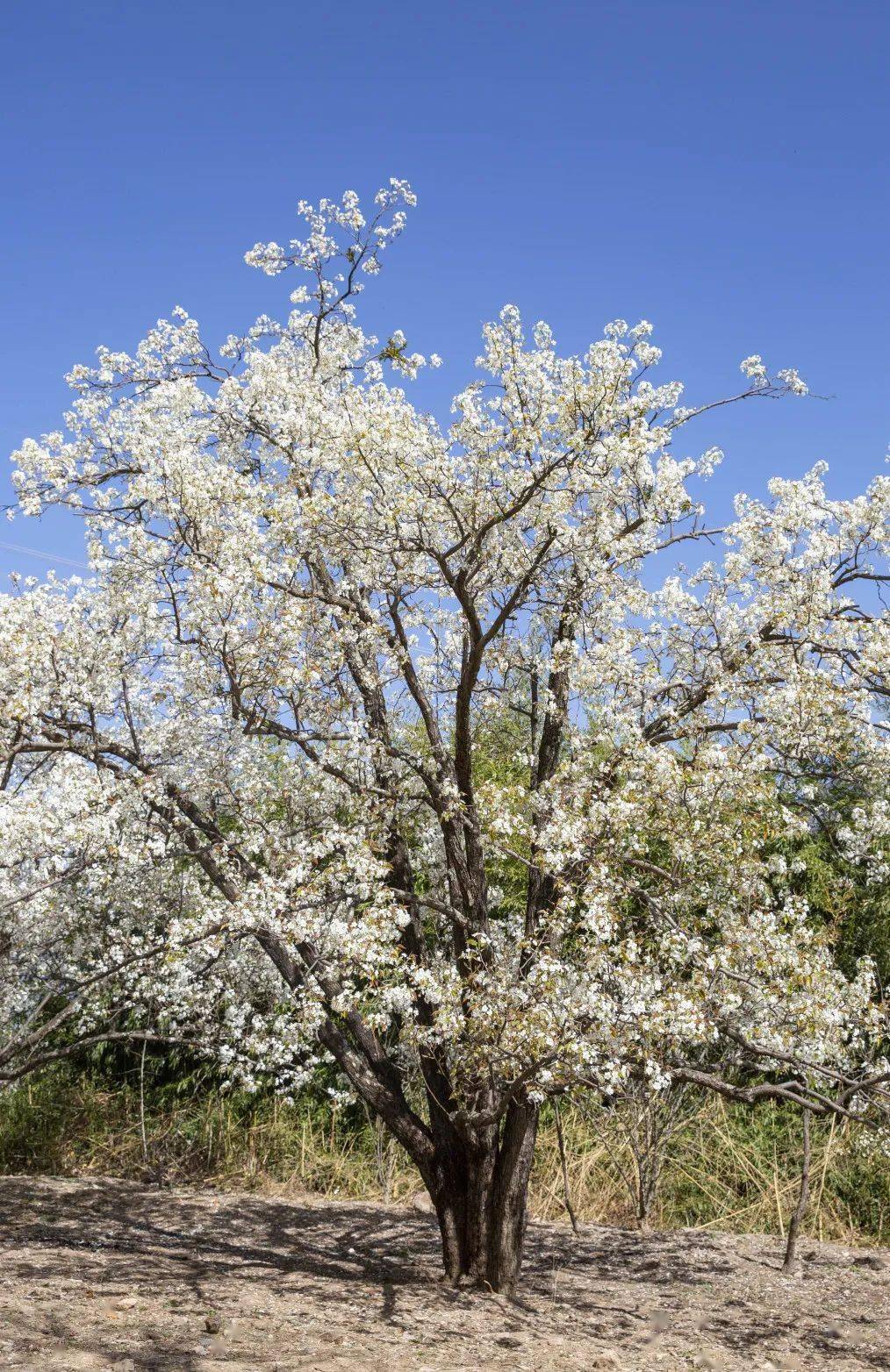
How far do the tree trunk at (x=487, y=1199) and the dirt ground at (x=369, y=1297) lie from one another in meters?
0.17

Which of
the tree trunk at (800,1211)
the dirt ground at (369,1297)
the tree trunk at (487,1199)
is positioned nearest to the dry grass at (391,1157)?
the dirt ground at (369,1297)

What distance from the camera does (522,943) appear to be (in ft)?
19.5

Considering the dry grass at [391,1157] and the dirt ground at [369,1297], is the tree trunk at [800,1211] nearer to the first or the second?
the dirt ground at [369,1297]

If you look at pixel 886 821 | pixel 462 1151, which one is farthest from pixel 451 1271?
pixel 886 821

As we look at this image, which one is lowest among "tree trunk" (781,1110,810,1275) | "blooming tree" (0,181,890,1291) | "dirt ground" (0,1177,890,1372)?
"dirt ground" (0,1177,890,1372)

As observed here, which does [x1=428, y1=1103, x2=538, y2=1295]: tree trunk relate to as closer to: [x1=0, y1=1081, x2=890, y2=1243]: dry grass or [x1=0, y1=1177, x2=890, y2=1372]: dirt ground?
[x1=0, y1=1177, x2=890, y2=1372]: dirt ground

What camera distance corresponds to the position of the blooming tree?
611 cm

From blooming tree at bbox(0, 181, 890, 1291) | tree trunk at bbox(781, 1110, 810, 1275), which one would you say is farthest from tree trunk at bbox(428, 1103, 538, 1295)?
tree trunk at bbox(781, 1110, 810, 1275)

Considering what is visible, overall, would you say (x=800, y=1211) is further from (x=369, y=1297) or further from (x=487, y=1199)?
(x=369, y=1297)

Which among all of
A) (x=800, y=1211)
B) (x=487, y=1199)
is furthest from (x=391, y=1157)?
(x=800, y=1211)

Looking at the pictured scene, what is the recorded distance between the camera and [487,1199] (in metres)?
6.96

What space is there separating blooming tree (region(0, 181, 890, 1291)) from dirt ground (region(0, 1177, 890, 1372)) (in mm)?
747

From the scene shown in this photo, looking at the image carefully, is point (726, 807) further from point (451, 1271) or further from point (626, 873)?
point (451, 1271)

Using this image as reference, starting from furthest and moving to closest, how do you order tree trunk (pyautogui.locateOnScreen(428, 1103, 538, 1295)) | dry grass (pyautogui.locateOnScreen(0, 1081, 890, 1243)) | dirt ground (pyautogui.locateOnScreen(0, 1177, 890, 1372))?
1. dry grass (pyautogui.locateOnScreen(0, 1081, 890, 1243))
2. tree trunk (pyautogui.locateOnScreen(428, 1103, 538, 1295))
3. dirt ground (pyautogui.locateOnScreen(0, 1177, 890, 1372))
